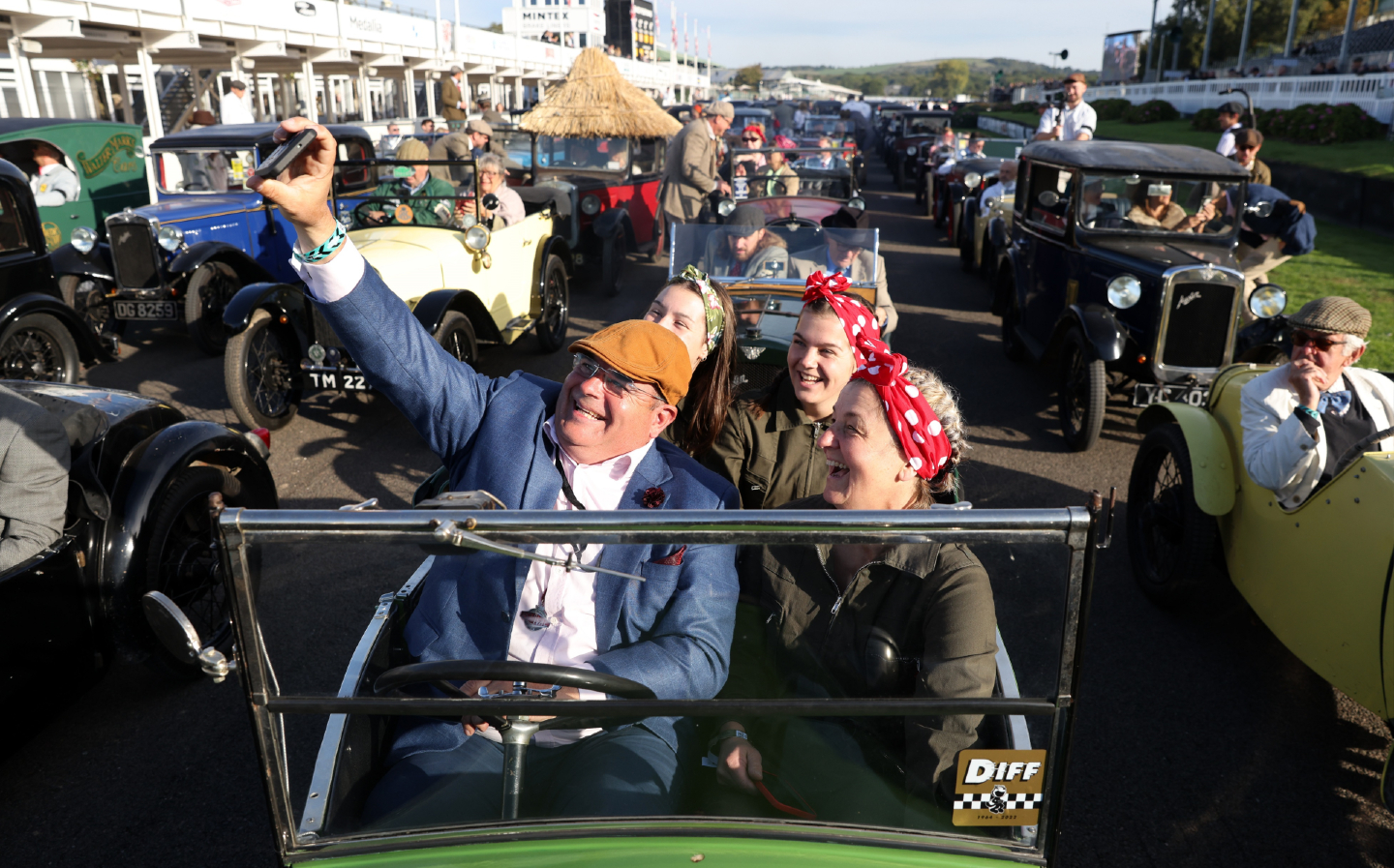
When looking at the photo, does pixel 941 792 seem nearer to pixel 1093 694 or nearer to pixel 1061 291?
pixel 1093 694

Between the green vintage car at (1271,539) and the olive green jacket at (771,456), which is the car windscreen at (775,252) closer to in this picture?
the green vintage car at (1271,539)

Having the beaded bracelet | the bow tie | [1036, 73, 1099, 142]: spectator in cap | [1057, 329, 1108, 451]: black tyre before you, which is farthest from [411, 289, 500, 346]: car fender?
[1036, 73, 1099, 142]: spectator in cap

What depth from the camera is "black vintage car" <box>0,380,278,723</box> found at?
293 cm

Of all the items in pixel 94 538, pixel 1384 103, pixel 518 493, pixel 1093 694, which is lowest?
pixel 1093 694

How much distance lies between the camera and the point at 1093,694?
12.0 feet

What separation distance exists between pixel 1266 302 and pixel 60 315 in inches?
337

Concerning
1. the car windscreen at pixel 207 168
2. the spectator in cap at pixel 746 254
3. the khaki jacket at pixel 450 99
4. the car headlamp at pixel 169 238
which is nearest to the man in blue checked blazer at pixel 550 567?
the spectator in cap at pixel 746 254

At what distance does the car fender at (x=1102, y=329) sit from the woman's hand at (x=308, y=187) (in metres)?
5.33

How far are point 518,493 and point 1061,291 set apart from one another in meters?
6.12

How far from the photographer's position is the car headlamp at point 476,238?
7.28m

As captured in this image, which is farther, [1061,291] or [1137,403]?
[1061,291]

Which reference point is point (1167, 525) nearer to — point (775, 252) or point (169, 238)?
point (775, 252)

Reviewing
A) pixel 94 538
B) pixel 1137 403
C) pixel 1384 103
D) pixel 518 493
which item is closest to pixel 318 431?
pixel 94 538

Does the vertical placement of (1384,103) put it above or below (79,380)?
above
